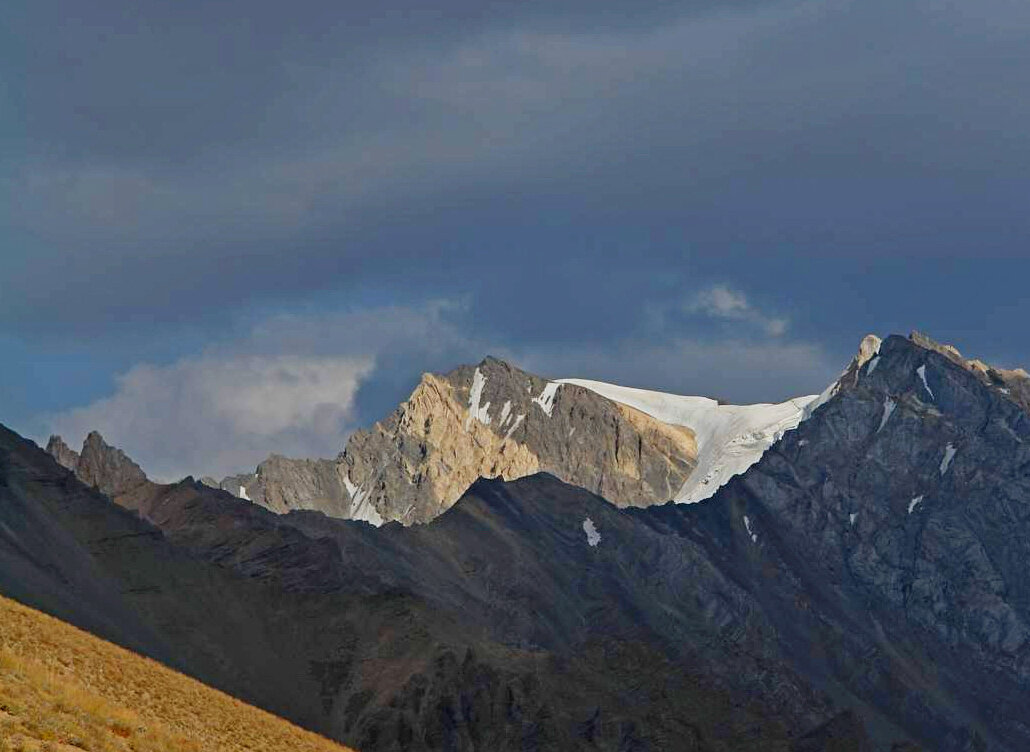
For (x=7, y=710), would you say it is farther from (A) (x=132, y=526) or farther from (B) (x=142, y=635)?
(A) (x=132, y=526)

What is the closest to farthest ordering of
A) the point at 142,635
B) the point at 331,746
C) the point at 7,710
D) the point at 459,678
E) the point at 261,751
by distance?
the point at 7,710
the point at 261,751
the point at 331,746
the point at 142,635
the point at 459,678

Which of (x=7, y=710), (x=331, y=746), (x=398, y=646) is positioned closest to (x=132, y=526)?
(x=398, y=646)

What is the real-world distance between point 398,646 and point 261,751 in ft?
402

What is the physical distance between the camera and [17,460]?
195250 millimetres

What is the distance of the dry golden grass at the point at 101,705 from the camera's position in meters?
54.2

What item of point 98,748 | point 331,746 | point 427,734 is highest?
point 427,734

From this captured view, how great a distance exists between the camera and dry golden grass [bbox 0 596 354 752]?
178ft

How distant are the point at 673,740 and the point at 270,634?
1525 inches

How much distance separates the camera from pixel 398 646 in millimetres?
196750

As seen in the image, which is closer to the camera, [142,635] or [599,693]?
[142,635]

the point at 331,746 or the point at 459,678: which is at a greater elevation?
the point at 459,678

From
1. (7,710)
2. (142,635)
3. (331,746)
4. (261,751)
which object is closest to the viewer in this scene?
(7,710)

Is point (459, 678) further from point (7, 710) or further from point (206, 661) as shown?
point (7, 710)

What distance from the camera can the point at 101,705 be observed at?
5941 centimetres
